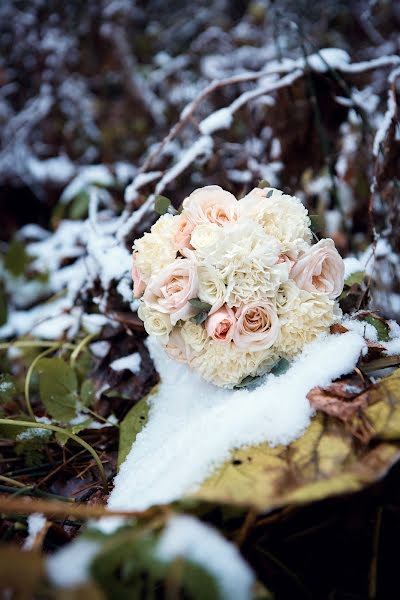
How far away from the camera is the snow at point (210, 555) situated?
46cm

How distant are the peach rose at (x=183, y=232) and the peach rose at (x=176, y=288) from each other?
0.13 feet

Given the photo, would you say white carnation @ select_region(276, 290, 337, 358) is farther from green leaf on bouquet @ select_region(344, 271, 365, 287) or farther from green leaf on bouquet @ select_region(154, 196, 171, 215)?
green leaf on bouquet @ select_region(154, 196, 171, 215)

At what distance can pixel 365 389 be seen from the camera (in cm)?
72

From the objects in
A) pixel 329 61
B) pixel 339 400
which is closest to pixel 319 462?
pixel 339 400

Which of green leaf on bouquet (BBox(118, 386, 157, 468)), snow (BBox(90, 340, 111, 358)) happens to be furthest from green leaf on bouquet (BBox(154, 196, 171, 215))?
snow (BBox(90, 340, 111, 358))

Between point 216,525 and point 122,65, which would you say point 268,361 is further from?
point 122,65

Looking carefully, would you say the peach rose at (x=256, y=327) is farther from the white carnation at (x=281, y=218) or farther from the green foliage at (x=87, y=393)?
the green foliage at (x=87, y=393)

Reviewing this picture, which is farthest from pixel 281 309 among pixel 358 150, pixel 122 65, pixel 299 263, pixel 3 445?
pixel 122 65

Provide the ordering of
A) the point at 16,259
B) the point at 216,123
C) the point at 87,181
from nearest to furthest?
the point at 216,123, the point at 16,259, the point at 87,181

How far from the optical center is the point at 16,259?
6.96ft

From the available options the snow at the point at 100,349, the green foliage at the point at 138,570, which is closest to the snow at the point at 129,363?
the snow at the point at 100,349

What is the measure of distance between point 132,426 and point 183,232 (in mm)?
433

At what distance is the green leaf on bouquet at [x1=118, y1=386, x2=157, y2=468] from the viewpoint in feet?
3.14

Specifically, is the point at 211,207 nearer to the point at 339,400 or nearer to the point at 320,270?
the point at 320,270
